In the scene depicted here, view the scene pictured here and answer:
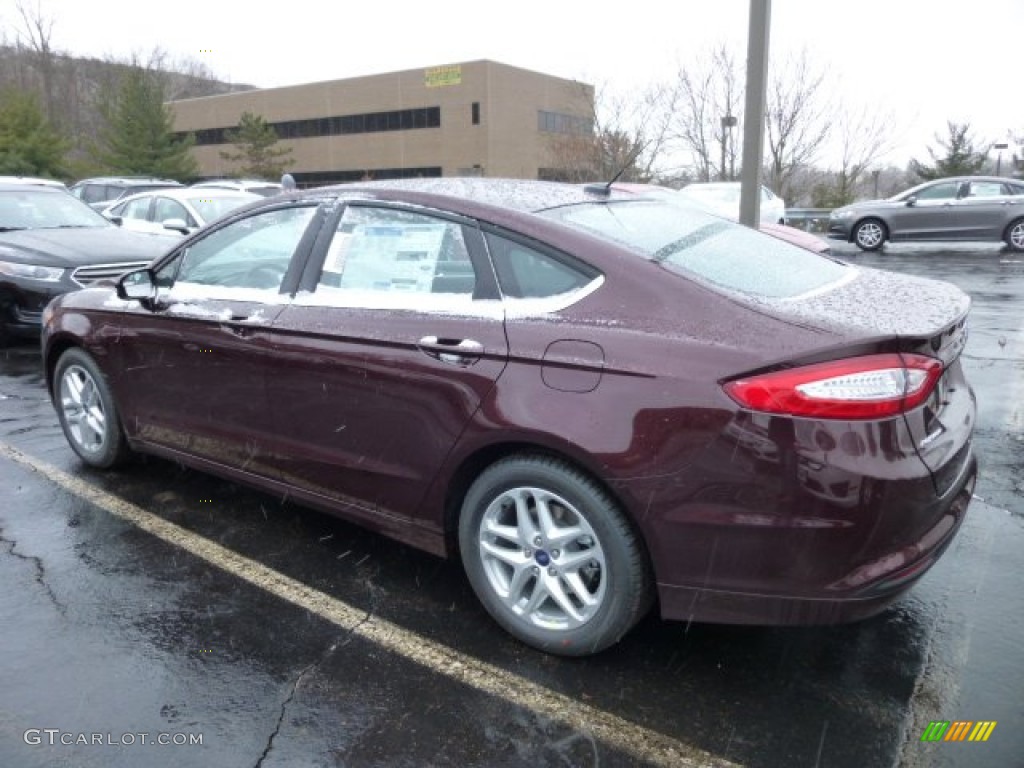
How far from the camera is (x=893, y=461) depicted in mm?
2299

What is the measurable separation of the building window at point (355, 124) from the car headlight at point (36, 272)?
51021 millimetres

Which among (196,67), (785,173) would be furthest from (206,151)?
(785,173)

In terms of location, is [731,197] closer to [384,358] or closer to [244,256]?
[244,256]

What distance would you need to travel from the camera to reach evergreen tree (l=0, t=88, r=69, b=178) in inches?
1330

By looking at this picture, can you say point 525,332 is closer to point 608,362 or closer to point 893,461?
point 608,362

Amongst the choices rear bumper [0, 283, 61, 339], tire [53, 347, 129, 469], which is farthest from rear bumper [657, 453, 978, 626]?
rear bumper [0, 283, 61, 339]

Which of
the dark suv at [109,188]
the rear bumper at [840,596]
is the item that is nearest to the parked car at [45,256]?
the rear bumper at [840,596]

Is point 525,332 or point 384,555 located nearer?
point 525,332

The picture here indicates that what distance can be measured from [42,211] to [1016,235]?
54.4 feet

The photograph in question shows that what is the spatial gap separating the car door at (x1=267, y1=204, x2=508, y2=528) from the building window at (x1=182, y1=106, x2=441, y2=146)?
5541 cm

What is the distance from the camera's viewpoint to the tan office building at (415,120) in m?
53.8

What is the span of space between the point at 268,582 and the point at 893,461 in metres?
2.41

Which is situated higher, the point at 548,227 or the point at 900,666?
the point at 548,227

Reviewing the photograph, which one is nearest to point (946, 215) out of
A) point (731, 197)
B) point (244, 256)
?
point (731, 197)
